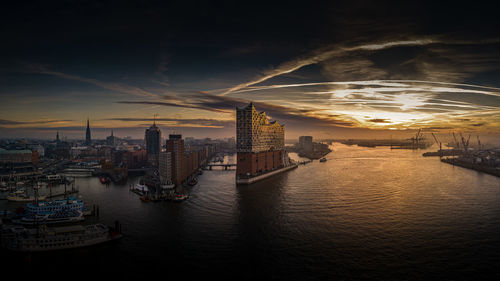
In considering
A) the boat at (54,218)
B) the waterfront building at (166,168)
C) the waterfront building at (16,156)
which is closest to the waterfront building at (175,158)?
the waterfront building at (166,168)

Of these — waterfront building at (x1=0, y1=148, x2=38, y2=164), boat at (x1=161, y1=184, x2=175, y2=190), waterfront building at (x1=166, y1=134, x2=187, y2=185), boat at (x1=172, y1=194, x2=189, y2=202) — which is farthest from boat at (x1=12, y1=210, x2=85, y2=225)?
waterfront building at (x1=0, y1=148, x2=38, y2=164)

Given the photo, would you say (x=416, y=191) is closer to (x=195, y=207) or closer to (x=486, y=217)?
(x=486, y=217)

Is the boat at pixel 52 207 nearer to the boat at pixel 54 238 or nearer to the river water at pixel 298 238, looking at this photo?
the river water at pixel 298 238

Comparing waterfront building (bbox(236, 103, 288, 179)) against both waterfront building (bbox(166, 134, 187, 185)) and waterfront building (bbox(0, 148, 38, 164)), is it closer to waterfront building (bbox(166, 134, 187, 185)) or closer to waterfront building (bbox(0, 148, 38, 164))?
waterfront building (bbox(166, 134, 187, 185))

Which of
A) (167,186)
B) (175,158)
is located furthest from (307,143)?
(167,186)

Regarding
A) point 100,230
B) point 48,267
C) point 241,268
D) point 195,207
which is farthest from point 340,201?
point 48,267

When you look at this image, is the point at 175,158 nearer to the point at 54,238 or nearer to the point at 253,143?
the point at 253,143
